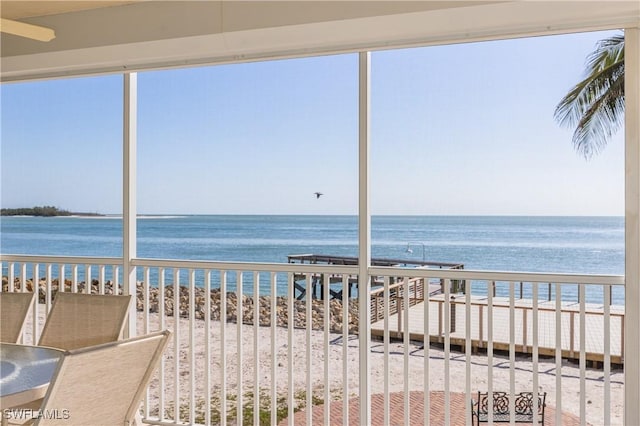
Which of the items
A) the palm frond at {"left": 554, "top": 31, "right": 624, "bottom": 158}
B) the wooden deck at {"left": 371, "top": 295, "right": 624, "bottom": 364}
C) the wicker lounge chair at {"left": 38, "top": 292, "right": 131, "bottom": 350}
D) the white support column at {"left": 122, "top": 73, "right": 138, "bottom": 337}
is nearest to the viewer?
the wicker lounge chair at {"left": 38, "top": 292, "right": 131, "bottom": 350}

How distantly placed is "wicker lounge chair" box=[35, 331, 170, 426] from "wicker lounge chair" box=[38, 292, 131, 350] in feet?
2.61

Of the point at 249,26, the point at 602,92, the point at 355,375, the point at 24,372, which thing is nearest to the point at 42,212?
the point at 355,375

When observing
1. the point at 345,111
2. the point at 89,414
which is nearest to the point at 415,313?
the point at 345,111

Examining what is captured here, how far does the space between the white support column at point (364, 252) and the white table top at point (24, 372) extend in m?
1.39

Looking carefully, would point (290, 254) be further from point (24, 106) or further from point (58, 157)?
point (24, 106)

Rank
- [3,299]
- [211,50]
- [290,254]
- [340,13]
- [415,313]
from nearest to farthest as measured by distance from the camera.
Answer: [340,13] → [3,299] → [211,50] → [415,313] → [290,254]

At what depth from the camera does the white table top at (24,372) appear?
1755mm

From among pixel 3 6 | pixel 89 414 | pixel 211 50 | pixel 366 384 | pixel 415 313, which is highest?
pixel 3 6

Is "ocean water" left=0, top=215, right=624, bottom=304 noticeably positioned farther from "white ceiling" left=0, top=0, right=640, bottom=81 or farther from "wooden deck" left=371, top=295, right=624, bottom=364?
"white ceiling" left=0, top=0, right=640, bottom=81

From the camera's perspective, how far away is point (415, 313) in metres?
13.7

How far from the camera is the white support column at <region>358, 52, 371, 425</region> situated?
2.82 m

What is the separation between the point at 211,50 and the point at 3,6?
1235 millimetres

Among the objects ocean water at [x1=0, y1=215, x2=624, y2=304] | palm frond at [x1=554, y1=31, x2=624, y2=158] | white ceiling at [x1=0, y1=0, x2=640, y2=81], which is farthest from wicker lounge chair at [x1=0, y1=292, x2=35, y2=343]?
ocean water at [x1=0, y1=215, x2=624, y2=304]

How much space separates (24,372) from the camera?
1.97 m
